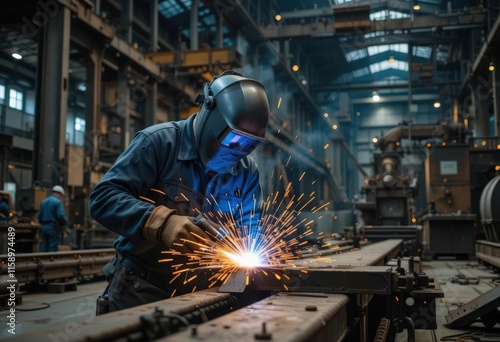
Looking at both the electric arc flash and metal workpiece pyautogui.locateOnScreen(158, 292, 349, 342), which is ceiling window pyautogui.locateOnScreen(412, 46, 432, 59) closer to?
the electric arc flash

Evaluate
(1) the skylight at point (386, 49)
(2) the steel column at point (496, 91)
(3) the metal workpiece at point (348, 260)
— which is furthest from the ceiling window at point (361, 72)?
(3) the metal workpiece at point (348, 260)

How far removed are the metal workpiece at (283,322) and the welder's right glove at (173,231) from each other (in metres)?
0.40

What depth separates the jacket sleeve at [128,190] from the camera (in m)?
1.99

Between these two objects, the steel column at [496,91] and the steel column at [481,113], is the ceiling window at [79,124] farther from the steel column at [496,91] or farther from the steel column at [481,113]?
the steel column at [496,91]

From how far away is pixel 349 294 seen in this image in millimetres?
1978

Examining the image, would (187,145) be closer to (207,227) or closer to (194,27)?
(207,227)

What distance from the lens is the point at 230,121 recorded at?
2.17 metres

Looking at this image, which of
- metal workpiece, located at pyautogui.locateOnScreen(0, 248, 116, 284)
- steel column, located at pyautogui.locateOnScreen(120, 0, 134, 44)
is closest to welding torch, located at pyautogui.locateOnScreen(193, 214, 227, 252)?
metal workpiece, located at pyautogui.locateOnScreen(0, 248, 116, 284)

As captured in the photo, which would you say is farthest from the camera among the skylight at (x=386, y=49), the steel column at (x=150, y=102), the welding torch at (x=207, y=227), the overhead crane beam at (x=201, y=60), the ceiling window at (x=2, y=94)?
the skylight at (x=386, y=49)

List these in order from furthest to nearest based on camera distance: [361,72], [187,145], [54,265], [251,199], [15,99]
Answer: [361,72] → [15,99] → [54,265] → [251,199] → [187,145]

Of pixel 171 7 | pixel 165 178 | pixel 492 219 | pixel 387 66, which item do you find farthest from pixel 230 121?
pixel 387 66

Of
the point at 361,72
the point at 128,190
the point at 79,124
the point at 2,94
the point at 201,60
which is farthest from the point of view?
the point at 361,72

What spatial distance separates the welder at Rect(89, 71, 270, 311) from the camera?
2.02 m

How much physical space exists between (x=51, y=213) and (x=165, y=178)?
5.76 m
